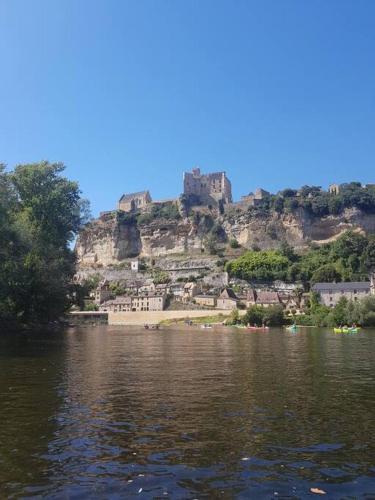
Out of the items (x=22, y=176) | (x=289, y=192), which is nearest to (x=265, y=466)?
(x=22, y=176)

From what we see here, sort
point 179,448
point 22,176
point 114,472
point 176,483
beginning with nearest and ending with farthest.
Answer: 1. point 176,483
2. point 114,472
3. point 179,448
4. point 22,176

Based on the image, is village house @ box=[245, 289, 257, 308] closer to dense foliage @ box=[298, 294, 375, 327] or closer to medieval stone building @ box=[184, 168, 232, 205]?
dense foliage @ box=[298, 294, 375, 327]

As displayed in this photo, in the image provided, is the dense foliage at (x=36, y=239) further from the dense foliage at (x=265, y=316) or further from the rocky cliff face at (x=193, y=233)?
the rocky cliff face at (x=193, y=233)

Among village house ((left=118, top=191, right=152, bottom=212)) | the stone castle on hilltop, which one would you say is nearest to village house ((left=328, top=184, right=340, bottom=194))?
the stone castle on hilltop

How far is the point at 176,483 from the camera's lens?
25.4 feet

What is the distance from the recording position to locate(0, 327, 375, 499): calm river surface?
7711mm

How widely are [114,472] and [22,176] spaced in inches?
1788

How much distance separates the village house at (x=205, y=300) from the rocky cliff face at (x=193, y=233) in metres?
35.9

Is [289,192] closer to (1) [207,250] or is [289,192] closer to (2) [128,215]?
(1) [207,250]

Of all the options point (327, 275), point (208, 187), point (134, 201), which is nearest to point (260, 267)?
point (327, 275)

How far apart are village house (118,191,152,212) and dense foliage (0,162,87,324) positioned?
113438mm

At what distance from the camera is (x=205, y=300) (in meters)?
105

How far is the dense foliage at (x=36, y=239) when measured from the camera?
38219 mm

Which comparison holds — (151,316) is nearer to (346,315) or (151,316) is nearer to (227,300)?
(227,300)
